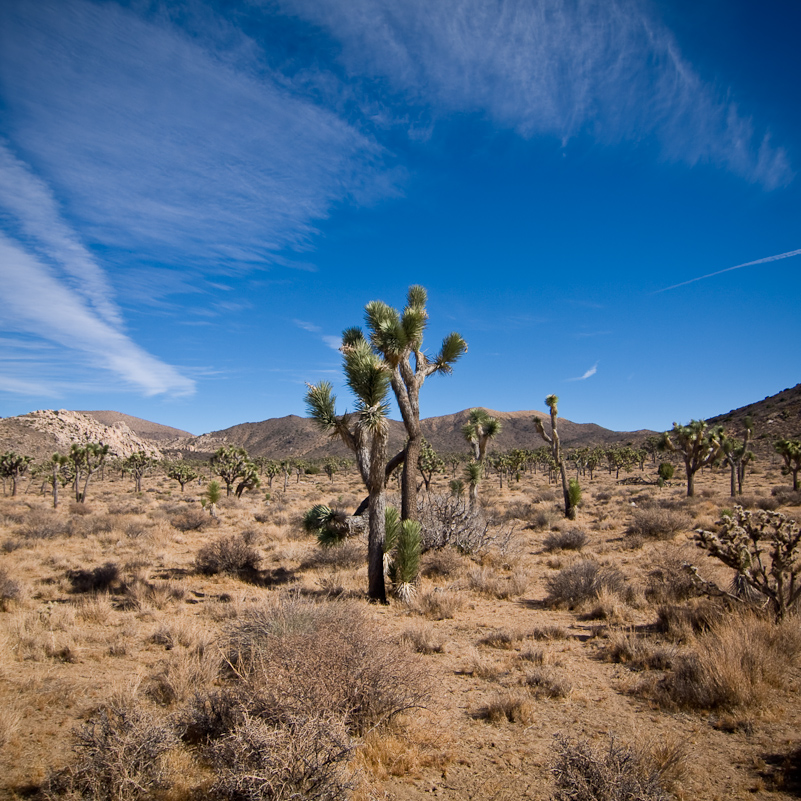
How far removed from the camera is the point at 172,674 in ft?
19.2

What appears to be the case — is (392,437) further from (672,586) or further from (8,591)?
(672,586)

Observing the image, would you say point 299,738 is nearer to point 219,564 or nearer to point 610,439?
point 219,564

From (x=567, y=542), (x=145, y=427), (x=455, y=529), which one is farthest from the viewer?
(x=145, y=427)

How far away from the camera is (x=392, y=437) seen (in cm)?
11975

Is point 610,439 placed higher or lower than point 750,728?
higher

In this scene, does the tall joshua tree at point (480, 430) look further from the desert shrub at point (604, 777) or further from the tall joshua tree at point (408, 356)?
the desert shrub at point (604, 777)

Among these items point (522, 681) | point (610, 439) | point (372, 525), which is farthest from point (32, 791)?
point (610, 439)

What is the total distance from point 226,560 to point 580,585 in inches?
367

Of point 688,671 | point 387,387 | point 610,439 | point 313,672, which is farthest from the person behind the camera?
point 610,439

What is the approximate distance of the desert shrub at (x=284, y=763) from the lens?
10.6ft

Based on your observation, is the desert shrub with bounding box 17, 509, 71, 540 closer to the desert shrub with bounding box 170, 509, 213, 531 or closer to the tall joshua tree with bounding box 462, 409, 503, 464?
the desert shrub with bounding box 170, 509, 213, 531

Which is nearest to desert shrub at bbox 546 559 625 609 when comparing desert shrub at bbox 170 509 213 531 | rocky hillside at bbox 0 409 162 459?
desert shrub at bbox 170 509 213 531

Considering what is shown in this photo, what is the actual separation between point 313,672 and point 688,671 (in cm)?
450

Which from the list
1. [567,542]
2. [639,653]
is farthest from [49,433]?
[639,653]
